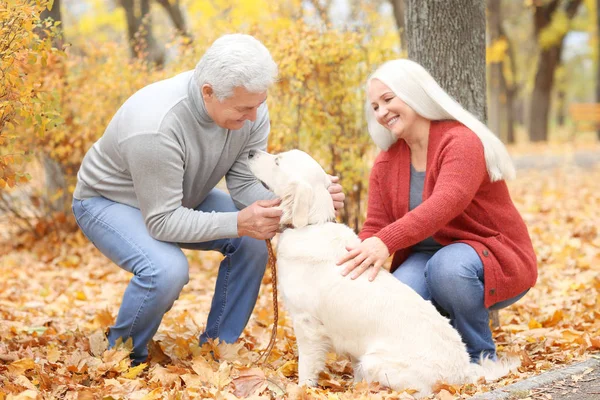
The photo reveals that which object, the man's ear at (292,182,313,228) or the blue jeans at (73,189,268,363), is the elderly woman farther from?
the blue jeans at (73,189,268,363)

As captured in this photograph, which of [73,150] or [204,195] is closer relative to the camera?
[204,195]

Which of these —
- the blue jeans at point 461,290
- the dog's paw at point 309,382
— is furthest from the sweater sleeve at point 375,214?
the dog's paw at point 309,382

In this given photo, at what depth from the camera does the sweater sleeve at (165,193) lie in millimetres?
3365

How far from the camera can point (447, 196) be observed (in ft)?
11.0

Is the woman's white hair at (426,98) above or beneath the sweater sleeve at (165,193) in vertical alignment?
above

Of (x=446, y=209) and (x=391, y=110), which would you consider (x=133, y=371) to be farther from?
(x=391, y=110)

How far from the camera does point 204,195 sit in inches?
153

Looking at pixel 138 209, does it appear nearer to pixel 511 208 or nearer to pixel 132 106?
pixel 132 106

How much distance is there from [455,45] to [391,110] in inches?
36.2

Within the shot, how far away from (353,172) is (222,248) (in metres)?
2.41

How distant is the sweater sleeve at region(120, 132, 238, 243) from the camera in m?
3.37

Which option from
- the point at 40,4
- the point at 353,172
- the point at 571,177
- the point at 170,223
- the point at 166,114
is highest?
the point at 40,4

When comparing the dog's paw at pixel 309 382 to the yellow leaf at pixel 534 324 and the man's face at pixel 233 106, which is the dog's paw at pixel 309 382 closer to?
the man's face at pixel 233 106

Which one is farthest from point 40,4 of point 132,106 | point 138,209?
point 138,209
